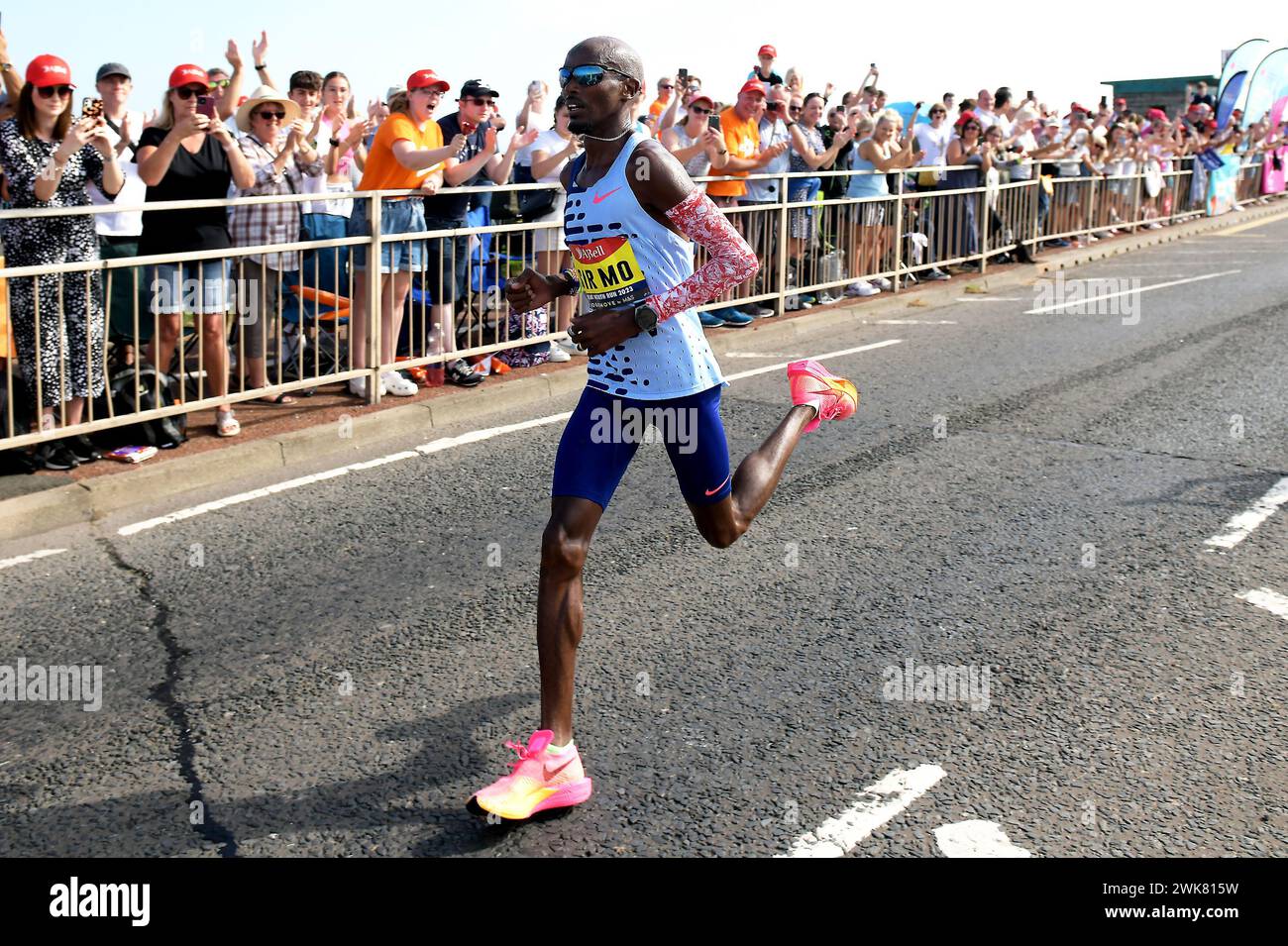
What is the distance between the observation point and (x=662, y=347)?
4199mm

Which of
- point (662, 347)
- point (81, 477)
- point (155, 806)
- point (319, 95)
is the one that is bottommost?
point (155, 806)

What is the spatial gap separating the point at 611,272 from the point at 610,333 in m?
0.31

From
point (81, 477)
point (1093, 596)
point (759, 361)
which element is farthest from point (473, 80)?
point (1093, 596)

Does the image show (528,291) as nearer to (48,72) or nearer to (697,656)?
(697,656)

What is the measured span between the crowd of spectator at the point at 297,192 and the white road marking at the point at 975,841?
2305 mm

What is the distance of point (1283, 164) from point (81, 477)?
32212 millimetres

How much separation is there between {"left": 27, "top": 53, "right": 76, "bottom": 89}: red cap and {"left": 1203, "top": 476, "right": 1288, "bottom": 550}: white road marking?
20.6ft

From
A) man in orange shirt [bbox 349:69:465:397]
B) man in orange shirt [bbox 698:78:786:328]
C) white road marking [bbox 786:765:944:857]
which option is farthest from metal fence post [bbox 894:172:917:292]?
white road marking [bbox 786:765:944:857]

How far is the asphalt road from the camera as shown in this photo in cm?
391

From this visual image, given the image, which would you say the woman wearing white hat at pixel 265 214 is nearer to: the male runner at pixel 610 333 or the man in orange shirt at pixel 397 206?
the man in orange shirt at pixel 397 206

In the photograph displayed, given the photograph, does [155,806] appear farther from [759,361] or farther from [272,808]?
[759,361]

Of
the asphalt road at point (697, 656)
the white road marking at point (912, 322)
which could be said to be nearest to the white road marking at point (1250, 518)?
the asphalt road at point (697, 656)

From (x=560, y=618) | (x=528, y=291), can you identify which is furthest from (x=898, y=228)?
(x=560, y=618)

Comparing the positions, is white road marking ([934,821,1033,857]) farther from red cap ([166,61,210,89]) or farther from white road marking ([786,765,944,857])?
red cap ([166,61,210,89])
